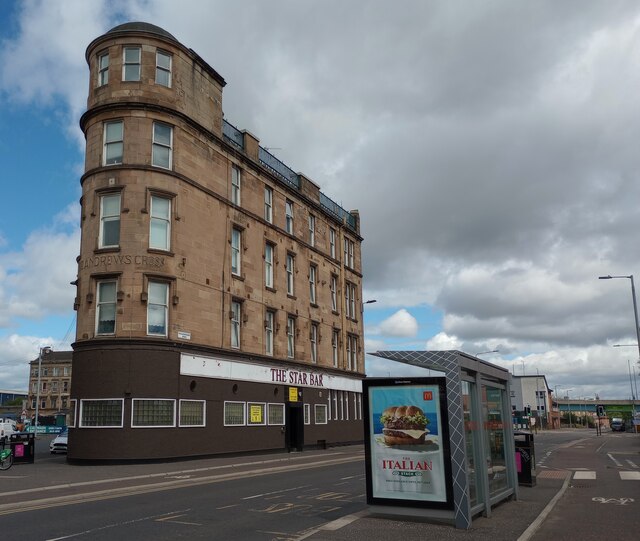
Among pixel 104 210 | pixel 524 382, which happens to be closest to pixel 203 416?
pixel 104 210

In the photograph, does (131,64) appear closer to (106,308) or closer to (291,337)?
(106,308)

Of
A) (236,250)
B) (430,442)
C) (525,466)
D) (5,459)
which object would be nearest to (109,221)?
(236,250)

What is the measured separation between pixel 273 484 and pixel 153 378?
9.80 m

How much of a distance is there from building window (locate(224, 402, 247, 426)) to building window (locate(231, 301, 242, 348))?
2929 millimetres

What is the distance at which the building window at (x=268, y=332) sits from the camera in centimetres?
3538

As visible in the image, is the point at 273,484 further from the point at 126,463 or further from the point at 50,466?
the point at 50,466

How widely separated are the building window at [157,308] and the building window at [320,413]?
15.3 meters

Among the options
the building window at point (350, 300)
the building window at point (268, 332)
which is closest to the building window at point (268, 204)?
the building window at point (268, 332)

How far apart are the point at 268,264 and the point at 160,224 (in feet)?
30.7

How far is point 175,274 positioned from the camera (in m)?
28.4

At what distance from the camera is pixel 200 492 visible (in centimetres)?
1677

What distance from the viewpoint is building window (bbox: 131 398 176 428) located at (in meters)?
25.9

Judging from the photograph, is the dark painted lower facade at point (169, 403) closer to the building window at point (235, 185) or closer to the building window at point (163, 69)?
the building window at point (235, 185)

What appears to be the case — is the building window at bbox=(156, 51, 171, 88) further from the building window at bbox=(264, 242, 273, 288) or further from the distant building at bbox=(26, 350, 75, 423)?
the distant building at bbox=(26, 350, 75, 423)
